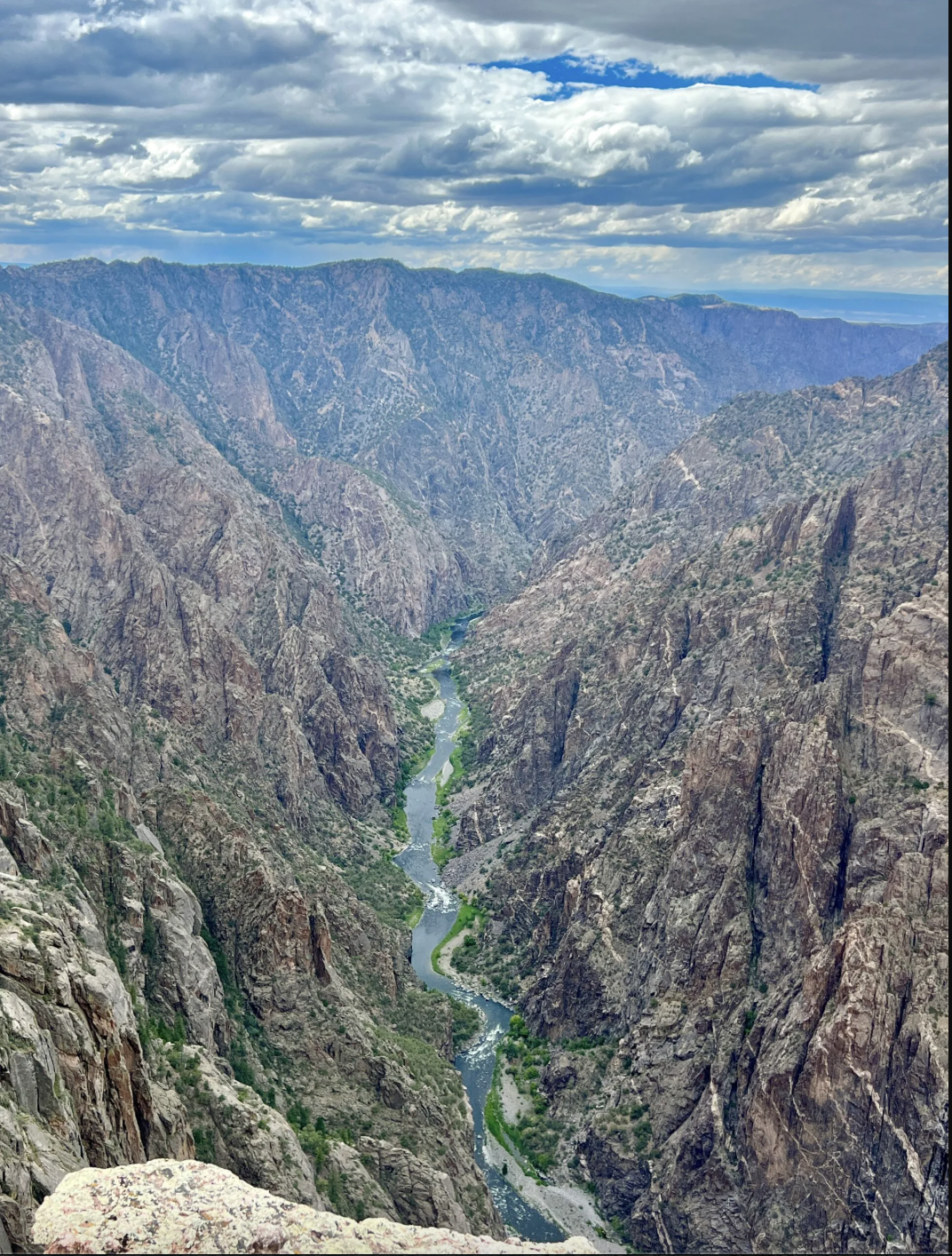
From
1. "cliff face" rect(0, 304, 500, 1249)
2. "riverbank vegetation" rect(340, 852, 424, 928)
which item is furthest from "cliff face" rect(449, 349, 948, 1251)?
"cliff face" rect(0, 304, 500, 1249)

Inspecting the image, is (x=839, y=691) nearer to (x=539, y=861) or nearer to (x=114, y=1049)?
(x=539, y=861)

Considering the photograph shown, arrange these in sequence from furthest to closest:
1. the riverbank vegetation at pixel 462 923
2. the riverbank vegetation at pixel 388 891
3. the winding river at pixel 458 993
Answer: the riverbank vegetation at pixel 388 891 → the riverbank vegetation at pixel 462 923 → the winding river at pixel 458 993

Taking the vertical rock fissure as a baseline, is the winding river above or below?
below

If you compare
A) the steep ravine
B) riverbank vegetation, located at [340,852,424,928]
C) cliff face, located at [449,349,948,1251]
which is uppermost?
cliff face, located at [449,349,948,1251]

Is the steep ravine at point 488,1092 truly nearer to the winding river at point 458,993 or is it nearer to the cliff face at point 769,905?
the winding river at point 458,993

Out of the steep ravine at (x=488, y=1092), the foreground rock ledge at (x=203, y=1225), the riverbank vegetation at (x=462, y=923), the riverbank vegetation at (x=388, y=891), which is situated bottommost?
the steep ravine at (x=488, y=1092)

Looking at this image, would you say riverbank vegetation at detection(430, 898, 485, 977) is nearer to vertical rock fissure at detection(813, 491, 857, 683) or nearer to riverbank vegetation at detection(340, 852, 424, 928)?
riverbank vegetation at detection(340, 852, 424, 928)

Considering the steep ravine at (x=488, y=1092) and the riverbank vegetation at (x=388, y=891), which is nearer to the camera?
the steep ravine at (x=488, y=1092)

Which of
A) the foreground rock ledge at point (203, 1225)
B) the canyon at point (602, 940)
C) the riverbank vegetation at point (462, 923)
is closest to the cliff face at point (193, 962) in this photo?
the canyon at point (602, 940)

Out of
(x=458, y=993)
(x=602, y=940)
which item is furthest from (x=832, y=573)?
(x=458, y=993)
